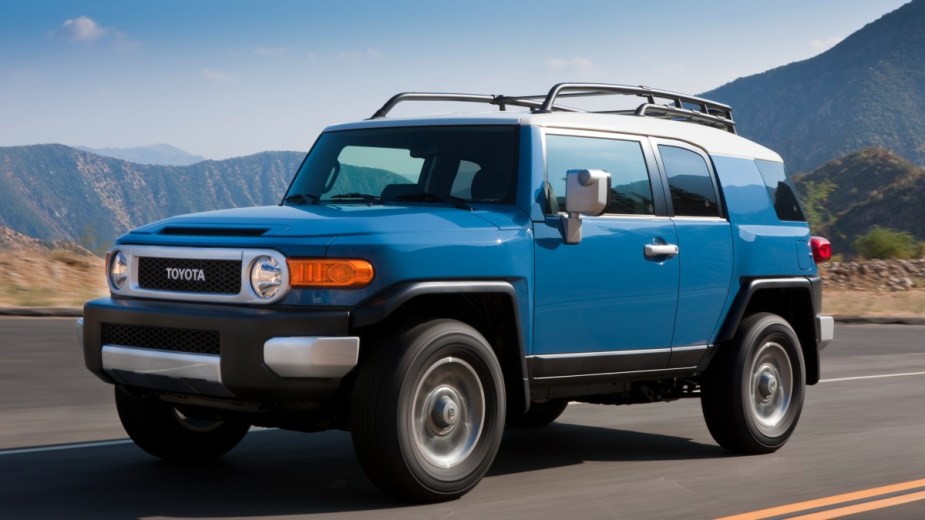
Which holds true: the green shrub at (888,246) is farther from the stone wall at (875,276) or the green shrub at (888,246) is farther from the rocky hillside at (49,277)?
the rocky hillside at (49,277)

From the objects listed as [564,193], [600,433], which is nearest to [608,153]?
[564,193]

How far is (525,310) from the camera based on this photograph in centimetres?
678

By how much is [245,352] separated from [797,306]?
4436mm

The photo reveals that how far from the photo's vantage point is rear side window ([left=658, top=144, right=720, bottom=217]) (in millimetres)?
7938

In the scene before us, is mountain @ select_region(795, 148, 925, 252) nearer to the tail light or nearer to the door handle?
the tail light

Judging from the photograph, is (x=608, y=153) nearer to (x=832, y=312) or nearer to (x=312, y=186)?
(x=312, y=186)

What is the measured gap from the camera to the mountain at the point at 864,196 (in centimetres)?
7500

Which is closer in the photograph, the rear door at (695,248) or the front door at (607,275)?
the front door at (607,275)

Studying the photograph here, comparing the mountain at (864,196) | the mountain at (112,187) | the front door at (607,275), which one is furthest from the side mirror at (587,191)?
the mountain at (112,187)

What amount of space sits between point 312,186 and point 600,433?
286cm

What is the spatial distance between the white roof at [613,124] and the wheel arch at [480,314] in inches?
41.2

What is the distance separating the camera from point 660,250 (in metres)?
7.52

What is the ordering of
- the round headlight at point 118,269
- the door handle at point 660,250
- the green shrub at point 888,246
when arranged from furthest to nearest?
1. the green shrub at point 888,246
2. the door handle at point 660,250
3. the round headlight at point 118,269

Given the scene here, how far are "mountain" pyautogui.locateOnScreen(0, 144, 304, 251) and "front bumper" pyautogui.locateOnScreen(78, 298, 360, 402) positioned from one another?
571ft
